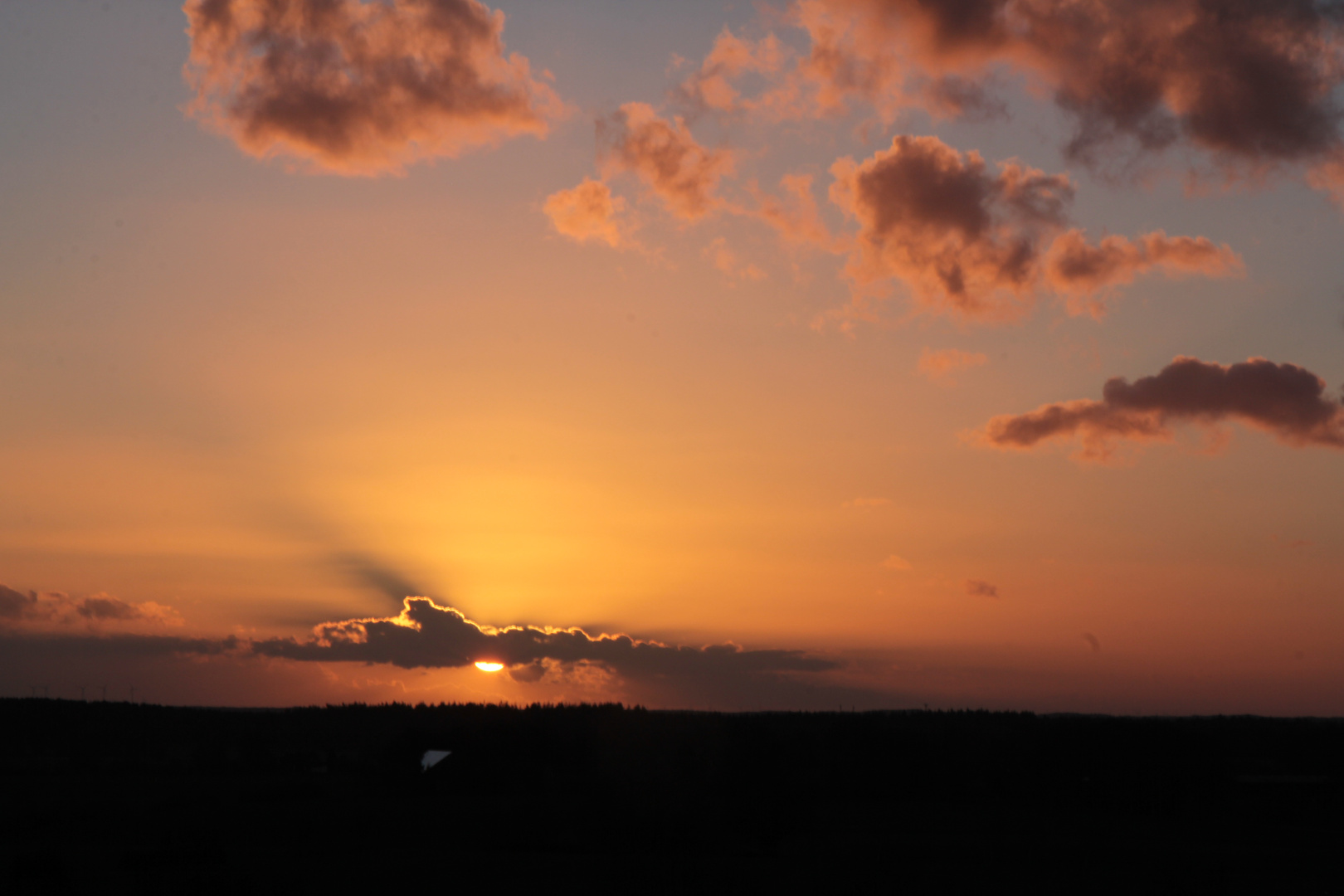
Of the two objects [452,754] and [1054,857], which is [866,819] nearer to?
[1054,857]

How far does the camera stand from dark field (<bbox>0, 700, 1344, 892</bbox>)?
4722cm

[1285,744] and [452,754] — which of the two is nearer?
[452,754]

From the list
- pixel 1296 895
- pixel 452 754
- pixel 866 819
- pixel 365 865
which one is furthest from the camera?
pixel 452 754

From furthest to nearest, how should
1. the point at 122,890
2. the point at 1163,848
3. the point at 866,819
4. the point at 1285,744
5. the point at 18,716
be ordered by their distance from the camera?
1. the point at 18,716
2. the point at 1285,744
3. the point at 866,819
4. the point at 1163,848
5. the point at 122,890

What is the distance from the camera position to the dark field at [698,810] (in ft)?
155

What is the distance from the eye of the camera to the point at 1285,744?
13225cm

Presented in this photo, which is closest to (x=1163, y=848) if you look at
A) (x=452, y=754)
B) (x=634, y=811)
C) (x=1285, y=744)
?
(x=634, y=811)

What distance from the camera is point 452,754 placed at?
101 meters

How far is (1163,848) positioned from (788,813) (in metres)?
20.3

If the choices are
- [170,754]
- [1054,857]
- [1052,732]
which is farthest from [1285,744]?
[170,754]

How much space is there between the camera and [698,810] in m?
57.0

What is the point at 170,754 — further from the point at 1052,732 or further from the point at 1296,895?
the point at 1296,895

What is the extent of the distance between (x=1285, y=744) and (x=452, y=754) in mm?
94668

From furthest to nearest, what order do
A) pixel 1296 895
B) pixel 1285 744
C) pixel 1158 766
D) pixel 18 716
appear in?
pixel 18 716
pixel 1285 744
pixel 1158 766
pixel 1296 895
